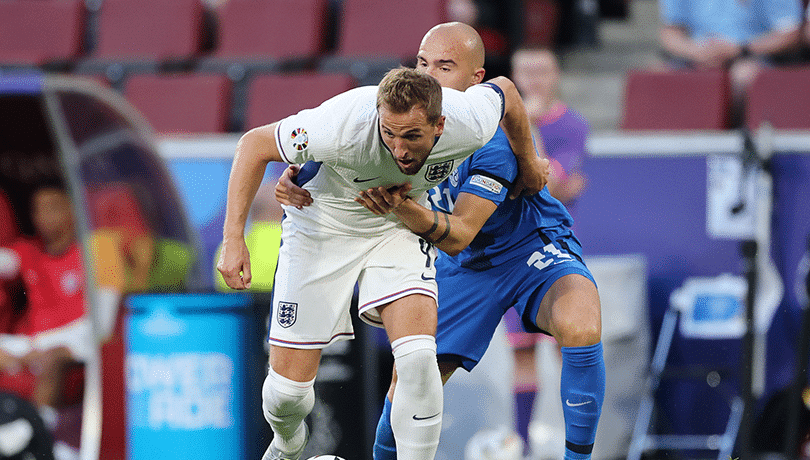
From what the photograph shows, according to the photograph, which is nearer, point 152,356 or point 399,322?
point 399,322

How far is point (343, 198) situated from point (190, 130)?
4.37 meters

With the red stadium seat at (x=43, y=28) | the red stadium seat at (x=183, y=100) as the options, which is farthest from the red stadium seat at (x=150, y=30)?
the red stadium seat at (x=183, y=100)

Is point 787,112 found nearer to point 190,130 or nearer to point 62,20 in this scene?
point 190,130

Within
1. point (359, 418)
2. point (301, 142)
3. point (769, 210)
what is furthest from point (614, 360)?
point (301, 142)

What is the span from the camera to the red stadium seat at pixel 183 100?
7477mm

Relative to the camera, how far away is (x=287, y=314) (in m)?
3.54

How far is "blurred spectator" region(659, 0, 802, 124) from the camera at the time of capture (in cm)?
695

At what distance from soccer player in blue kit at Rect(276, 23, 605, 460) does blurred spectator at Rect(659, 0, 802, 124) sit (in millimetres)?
3505

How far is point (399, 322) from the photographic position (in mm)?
3414

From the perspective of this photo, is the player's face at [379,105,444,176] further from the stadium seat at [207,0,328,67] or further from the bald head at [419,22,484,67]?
the stadium seat at [207,0,328,67]

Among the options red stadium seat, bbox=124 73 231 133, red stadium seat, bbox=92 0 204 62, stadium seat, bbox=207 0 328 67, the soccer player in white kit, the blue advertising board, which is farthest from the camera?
red stadium seat, bbox=92 0 204 62

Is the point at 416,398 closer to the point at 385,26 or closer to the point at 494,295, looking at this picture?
the point at 494,295

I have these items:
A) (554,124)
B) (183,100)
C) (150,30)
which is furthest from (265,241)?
(150,30)

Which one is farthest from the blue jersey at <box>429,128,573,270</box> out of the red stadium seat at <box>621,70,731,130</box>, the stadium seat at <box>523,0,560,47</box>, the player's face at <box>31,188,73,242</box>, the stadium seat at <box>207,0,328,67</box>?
the stadium seat at <box>523,0,560,47</box>
